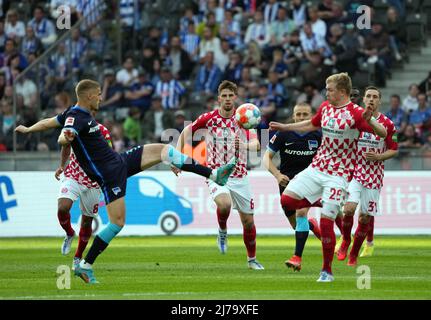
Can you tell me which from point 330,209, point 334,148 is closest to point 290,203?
point 330,209

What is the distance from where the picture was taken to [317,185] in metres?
13.4

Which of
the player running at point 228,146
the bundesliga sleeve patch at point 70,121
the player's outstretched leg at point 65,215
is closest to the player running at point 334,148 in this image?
the player running at point 228,146

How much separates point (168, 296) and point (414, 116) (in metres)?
15.8

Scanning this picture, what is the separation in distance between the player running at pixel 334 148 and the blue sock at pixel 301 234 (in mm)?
1283

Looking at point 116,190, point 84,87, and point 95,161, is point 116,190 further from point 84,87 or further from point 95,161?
point 84,87

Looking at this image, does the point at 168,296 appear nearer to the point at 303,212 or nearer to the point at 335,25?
the point at 303,212

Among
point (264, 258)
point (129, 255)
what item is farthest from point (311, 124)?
point (129, 255)

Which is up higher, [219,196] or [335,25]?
[335,25]

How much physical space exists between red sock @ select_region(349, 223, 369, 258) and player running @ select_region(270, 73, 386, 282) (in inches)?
106

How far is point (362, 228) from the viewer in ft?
53.6

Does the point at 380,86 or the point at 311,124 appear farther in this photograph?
the point at 380,86

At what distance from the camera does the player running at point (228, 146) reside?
15703 mm

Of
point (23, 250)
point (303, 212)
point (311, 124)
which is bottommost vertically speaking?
point (23, 250)

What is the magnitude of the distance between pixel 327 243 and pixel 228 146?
12.4 ft
